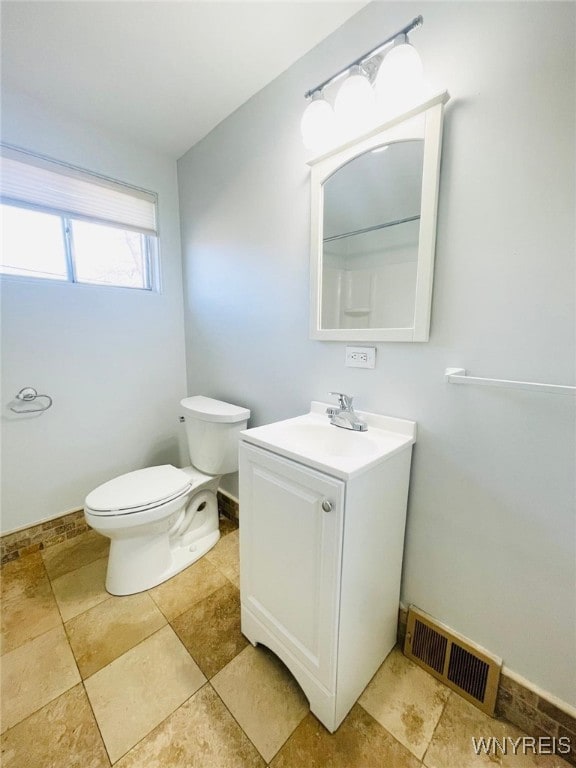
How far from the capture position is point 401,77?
882 mm

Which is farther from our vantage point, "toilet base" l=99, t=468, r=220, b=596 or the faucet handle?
"toilet base" l=99, t=468, r=220, b=596

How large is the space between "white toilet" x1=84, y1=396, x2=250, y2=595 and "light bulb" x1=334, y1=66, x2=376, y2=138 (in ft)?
4.29

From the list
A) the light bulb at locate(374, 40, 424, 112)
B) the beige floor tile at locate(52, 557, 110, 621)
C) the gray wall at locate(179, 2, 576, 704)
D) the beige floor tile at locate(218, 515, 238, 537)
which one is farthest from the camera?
the beige floor tile at locate(218, 515, 238, 537)

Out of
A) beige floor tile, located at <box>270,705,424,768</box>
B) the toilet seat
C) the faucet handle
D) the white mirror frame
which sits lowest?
beige floor tile, located at <box>270,705,424,768</box>

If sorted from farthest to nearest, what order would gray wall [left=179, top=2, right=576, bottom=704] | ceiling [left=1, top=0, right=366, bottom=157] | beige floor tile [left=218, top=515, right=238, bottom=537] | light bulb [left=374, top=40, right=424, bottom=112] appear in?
beige floor tile [left=218, top=515, right=238, bottom=537] → ceiling [left=1, top=0, right=366, bottom=157] → light bulb [left=374, top=40, right=424, bottom=112] → gray wall [left=179, top=2, right=576, bottom=704]

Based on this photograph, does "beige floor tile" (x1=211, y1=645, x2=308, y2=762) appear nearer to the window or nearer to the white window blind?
the window

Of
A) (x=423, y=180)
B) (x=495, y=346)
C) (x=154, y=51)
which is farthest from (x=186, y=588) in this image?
(x=154, y=51)

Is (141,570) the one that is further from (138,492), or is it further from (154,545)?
(138,492)

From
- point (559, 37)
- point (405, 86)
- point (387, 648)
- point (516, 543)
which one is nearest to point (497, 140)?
point (559, 37)

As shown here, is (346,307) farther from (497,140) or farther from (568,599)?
(568,599)

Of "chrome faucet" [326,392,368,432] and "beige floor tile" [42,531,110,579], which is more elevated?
"chrome faucet" [326,392,368,432]

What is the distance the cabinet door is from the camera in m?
0.82

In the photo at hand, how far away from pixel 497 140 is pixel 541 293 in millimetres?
451

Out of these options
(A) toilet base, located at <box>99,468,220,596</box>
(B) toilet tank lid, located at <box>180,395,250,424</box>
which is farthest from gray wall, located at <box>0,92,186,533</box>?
(A) toilet base, located at <box>99,468,220,596</box>
